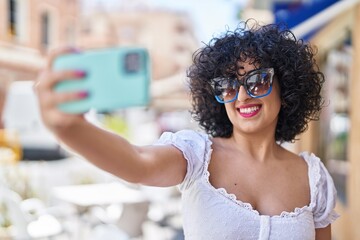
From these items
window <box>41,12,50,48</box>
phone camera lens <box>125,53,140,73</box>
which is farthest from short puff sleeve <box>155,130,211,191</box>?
window <box>41,12,50,48</box>

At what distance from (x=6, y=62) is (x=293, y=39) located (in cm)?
904

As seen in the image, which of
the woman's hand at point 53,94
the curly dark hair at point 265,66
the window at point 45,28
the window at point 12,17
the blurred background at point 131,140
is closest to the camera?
the woman's hand at point 53,94

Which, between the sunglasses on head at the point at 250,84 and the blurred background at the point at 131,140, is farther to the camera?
the blurred background at the point at 131,140

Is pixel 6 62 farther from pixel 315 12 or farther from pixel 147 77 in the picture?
pixel 147 77

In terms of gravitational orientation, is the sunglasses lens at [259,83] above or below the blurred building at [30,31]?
below

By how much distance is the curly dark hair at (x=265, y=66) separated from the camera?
1366mm

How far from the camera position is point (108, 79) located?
0.79m

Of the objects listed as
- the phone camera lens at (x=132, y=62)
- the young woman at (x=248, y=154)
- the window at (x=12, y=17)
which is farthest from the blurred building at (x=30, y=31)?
the phone camera lens at (x=132, y=62)

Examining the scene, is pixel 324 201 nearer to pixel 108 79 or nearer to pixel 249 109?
pixel 249 109

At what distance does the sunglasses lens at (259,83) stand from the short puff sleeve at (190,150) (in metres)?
0.20

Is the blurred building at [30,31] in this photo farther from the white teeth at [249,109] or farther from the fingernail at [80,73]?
the fingernail at [80,73]

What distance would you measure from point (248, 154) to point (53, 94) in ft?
2.51

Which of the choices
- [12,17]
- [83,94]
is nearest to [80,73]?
[83,94]

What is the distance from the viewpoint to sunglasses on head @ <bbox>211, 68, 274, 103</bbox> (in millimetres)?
1273
